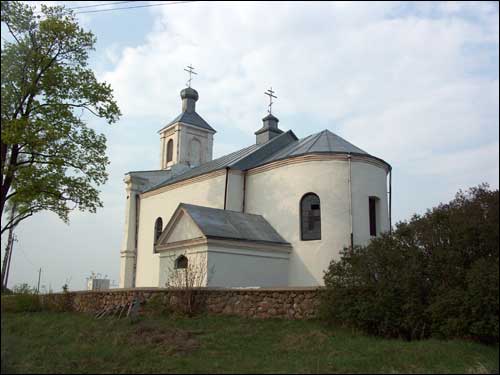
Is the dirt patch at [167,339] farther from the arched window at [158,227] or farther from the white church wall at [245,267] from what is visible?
the arched window at [158,227]

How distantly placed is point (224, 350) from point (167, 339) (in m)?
1.35

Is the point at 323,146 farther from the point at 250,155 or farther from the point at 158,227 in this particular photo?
the point at 158,227

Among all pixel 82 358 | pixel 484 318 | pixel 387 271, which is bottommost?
pixel 82 358

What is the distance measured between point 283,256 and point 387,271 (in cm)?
924

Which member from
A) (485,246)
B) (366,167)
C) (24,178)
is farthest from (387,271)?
(24,178)

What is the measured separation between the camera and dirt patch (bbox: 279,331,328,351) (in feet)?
33.9

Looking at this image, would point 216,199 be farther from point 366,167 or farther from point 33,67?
point 33,67

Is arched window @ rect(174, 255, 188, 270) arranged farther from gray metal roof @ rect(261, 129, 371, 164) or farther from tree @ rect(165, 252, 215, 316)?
gray metal roof @ rect(261, 129, 371, 164)

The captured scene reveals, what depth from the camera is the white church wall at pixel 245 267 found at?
60.2 ft

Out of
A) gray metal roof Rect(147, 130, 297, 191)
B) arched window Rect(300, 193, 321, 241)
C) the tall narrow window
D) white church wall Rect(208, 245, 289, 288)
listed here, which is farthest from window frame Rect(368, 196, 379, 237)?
gray metal roof Rect(147, 130, 297, 191)

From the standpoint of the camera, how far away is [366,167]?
2125 cm

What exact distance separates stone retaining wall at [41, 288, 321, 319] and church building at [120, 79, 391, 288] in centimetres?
161

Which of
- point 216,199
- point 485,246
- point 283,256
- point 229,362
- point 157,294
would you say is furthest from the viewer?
point 216,199

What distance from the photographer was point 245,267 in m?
19.4
